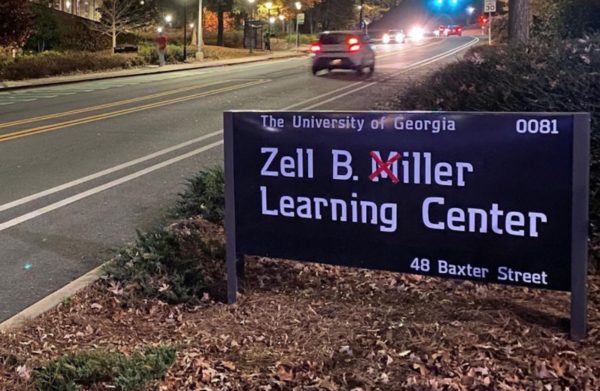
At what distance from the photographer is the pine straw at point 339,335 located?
10.8 ft

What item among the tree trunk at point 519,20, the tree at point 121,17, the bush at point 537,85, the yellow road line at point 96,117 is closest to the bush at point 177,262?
the bush at point 537,85

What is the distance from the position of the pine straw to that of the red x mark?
790mm

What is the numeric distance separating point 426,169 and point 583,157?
80cm

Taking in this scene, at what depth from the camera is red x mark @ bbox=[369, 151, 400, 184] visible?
389 centimetres

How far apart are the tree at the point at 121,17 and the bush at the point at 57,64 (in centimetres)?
549

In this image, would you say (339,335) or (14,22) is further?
(14,22)

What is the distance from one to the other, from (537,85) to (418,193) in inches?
95.6

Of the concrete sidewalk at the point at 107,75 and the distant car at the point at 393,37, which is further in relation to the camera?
the distant car at the point at 393,37

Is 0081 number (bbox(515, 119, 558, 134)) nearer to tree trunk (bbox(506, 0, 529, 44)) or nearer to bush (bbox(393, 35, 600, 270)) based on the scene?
bush (bbox(393, 35, 600, 270))

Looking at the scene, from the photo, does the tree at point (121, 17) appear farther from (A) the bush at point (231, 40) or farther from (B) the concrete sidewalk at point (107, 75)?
(A) the bush at point (231, 40)

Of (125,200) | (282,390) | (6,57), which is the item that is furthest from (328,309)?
(6,57)

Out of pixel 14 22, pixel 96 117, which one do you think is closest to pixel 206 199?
pixel 96 117

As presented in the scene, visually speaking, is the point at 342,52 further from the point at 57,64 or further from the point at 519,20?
the point at 57,64

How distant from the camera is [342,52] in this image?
86.5 feet
